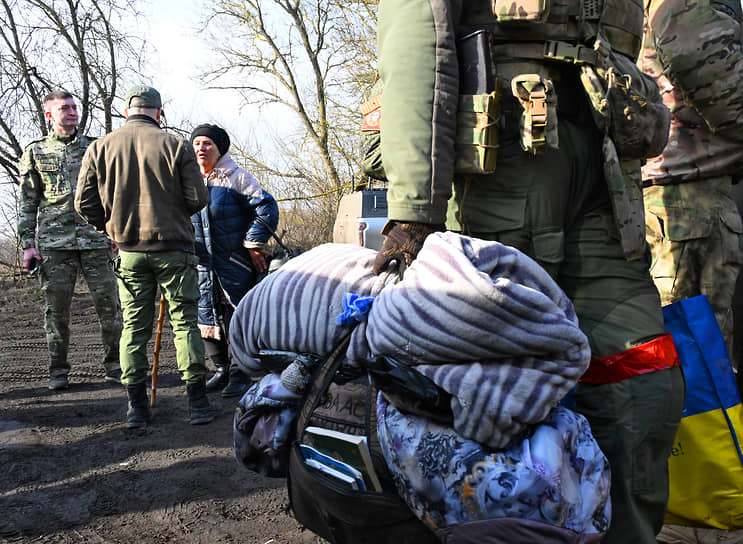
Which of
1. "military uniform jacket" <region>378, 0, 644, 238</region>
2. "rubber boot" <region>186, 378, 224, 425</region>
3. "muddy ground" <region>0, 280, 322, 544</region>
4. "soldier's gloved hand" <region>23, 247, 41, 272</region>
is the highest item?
"military uniform jacket" <region>378, 0, 644, 238</region>

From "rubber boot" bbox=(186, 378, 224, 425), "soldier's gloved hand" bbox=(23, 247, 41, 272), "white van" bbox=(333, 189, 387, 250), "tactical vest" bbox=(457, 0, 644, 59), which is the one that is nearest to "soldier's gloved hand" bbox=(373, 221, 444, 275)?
"tactical vest" bbox=(457, 0, 644, 59)

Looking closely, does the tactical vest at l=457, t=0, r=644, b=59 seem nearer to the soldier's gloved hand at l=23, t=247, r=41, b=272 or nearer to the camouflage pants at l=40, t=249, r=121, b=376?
the camouflage pants at l=40, t=249, r=121, b=376

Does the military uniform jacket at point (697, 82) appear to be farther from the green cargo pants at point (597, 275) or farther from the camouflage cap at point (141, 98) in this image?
the camouflage cap at point (141, 98)

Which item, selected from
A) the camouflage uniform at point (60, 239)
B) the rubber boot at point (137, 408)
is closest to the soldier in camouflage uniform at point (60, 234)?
the camouflage uniform at point (60, 239)

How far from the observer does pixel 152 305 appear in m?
4.36

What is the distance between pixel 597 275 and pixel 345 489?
91 cm

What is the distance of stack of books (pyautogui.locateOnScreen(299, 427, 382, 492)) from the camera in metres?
1.28

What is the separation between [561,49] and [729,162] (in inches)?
63.4

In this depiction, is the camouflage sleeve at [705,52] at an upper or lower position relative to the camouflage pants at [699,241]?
upper

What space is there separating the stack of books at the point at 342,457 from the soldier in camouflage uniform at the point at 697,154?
7.11 feet

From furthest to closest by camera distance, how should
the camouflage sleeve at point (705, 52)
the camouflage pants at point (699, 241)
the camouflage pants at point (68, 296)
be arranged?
the camouflage pants at point (68, 296) < the camouflage pants at point (699, 241) < the camouflage sleeve at point (705, 52)

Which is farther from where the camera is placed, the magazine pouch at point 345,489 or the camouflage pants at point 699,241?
the camouflage pants at point 699,241

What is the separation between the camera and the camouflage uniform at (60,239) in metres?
5.48

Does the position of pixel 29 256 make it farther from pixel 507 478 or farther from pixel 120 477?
pixel 507 478
